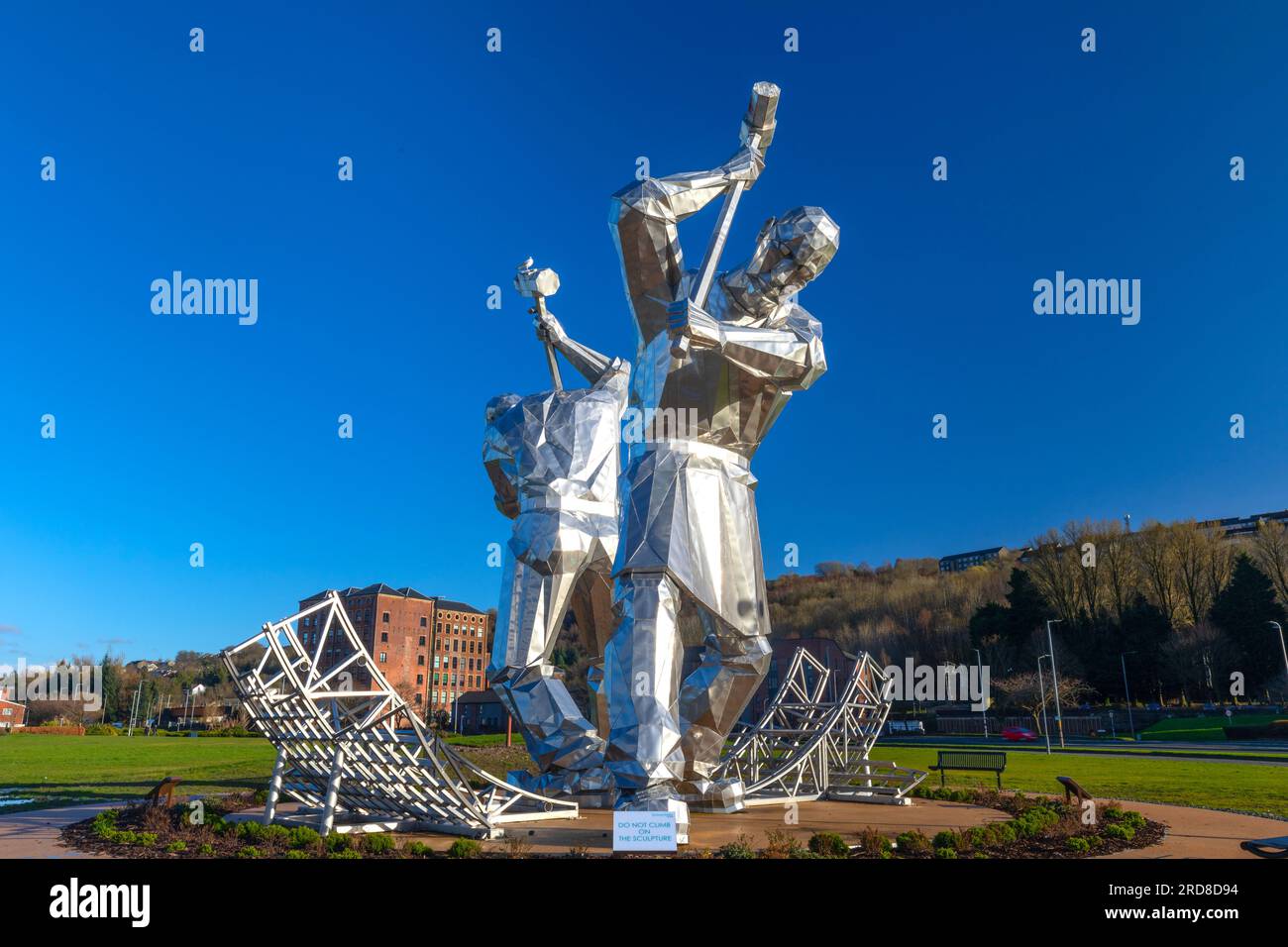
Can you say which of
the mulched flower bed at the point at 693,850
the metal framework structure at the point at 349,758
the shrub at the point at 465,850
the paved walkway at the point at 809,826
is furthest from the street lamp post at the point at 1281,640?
the shrub at the point at 465,850

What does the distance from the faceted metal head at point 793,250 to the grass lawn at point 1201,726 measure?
1635 inches

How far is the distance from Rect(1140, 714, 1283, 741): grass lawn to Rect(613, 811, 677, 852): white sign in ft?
145

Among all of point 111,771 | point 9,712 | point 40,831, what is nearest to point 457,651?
point 9,712

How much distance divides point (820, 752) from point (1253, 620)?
50756mm

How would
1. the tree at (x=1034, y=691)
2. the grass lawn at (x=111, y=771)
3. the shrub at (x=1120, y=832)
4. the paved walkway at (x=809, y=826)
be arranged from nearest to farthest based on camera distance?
the paved walkway at (x=809, y=826), the shrub at (x=1120, y=832), the grass lawn at (x=111, y=771), the tree at (x=1034, y=691)

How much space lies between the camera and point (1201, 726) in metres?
50.5

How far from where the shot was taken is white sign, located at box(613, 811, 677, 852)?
437 inches

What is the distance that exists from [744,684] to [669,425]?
A: 4887mm

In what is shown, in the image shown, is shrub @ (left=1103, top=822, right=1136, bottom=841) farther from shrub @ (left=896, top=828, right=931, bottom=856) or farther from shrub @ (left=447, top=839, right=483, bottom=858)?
shrub @ (left=447, top=839, right=483, bottom=858)

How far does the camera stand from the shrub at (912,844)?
11901 millimetres

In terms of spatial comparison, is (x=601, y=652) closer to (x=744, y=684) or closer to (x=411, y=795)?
(x=744, y=684)

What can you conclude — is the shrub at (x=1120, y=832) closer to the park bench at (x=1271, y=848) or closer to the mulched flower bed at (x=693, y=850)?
the mulched flower bed at (x=693, y=850)
